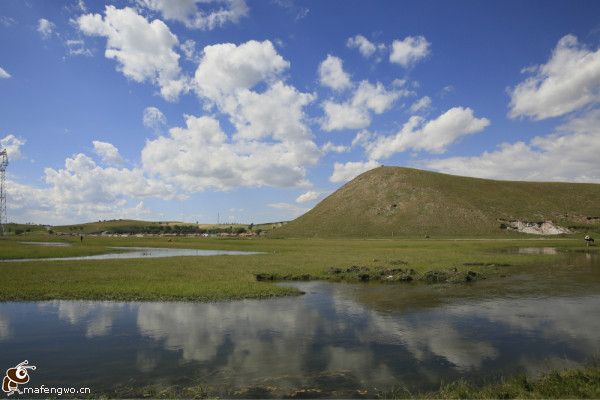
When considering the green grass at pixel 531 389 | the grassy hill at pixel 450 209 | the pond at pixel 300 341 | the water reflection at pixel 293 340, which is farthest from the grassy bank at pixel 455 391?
the grassy hill at pixel 450 209

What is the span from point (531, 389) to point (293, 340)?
1065 cm

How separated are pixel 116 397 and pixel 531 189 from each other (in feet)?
689

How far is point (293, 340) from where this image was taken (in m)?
20.2

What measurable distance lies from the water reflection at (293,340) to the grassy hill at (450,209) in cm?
12884

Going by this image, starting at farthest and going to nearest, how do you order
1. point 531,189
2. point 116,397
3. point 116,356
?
point 531,189, point 116,356, point 116,397

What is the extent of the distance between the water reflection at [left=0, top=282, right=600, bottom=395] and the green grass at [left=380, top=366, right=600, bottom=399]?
47.5 inches

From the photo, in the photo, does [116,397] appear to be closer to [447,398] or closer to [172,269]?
[447,398]

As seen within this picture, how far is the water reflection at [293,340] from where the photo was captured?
1568cm

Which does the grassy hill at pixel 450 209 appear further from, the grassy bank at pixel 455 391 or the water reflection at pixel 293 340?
the grassy bank at pixel 455 391

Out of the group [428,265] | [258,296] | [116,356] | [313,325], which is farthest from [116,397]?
[428,265]

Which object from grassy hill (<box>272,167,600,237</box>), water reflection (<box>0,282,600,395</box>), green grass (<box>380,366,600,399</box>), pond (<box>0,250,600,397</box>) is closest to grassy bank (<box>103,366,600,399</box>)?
green grass (<box>380,366,600,399</box>)

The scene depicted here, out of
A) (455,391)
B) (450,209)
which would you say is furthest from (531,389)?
(450,209)

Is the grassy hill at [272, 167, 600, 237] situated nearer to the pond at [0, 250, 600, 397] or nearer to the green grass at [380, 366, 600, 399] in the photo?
the pond at [0, 250, 600, 397]

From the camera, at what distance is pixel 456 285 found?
123 ft
